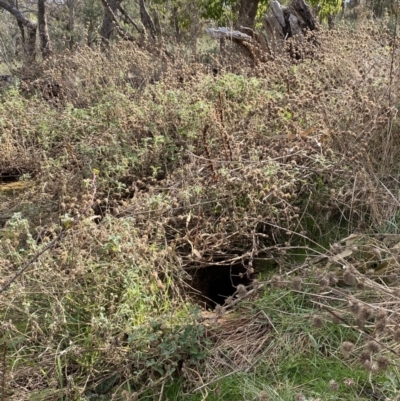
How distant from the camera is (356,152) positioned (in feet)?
10.4

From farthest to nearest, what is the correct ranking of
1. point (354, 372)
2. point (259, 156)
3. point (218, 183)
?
point (259, 156)
point (218, 183)
point (354, 372)

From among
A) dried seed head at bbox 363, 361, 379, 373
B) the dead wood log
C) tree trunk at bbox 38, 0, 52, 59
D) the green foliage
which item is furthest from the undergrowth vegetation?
the green foliage

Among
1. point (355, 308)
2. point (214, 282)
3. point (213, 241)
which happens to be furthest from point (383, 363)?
point (214, 282)

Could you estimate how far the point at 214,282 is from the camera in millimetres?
3229

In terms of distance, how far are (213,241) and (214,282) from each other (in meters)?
0.40

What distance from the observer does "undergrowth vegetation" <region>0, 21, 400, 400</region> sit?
215cm

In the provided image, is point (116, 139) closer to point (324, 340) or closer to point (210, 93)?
point (210, 93)

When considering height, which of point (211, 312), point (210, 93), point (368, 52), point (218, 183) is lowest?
point (211, 312)

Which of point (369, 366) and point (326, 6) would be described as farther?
point (326, 6)

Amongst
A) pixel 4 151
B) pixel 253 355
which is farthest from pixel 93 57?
pixel 253 355

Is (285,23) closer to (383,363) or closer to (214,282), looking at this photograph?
(214,282)

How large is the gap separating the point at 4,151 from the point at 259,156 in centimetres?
250

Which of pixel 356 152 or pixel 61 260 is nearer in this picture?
pixel 61 260

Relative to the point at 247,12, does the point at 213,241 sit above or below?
below
